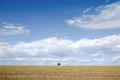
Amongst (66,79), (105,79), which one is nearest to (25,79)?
(66,79)

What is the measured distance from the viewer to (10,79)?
37.5m

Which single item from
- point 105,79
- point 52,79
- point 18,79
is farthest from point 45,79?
point 105,79

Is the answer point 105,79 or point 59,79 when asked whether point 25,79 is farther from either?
point 105,79

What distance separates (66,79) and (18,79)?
25.2ft

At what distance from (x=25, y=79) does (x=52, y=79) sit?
432 centimetres

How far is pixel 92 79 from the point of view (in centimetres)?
3872

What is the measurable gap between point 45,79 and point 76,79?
5030mm

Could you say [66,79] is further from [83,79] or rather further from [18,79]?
[18,79]

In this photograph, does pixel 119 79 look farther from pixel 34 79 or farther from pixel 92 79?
pixel 34 79

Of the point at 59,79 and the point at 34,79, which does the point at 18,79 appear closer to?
the point at 34,79

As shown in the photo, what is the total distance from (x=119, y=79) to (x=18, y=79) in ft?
54.8

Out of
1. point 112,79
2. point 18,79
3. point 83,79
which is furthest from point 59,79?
point 112,79

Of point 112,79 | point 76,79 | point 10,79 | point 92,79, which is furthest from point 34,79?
point 112,79

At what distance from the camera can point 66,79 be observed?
38.1 metres
